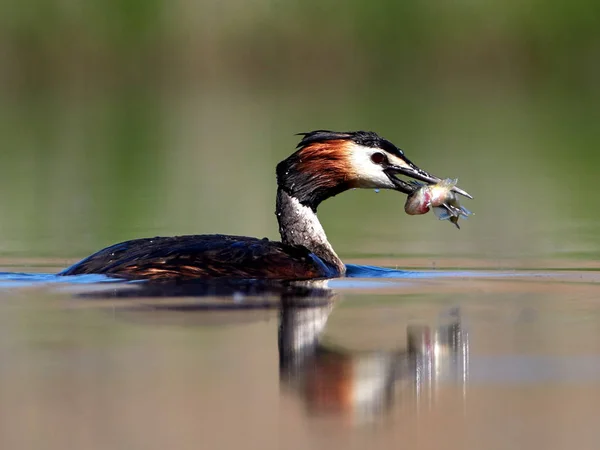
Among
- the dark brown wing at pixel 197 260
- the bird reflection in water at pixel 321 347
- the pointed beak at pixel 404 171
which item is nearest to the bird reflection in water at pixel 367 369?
the bird reflection in water at pixel 321 347

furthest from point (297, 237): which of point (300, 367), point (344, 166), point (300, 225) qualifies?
point (300, 367)

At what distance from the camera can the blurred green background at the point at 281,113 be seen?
13719 mm

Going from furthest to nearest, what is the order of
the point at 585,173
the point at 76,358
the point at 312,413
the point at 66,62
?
the point at 66,62, the point at 585,173, the point at 76,358, the point at 312,413

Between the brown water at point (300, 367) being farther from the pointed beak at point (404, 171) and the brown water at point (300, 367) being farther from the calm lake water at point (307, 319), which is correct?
the pointed beak at point (404, 171)

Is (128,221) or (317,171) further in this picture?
(128,221)

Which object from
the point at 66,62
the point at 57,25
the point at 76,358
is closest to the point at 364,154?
the point at 76,358

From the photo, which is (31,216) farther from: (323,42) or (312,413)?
(323,42)

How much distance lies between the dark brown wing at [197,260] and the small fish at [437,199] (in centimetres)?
91

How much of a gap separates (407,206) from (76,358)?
367cm

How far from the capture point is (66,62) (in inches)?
1443

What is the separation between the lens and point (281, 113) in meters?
29.6

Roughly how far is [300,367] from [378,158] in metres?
3.52

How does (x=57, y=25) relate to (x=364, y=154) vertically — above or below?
above

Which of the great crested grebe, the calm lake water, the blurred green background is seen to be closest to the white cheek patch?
the great crested grebe
